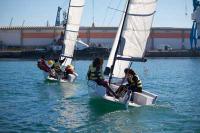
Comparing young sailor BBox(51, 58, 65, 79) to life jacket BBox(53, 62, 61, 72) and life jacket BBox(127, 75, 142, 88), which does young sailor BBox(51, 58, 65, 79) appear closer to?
life jacket BBox(53, 62, 61, 72)

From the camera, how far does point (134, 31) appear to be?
1969cm

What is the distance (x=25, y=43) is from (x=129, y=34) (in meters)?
70.8

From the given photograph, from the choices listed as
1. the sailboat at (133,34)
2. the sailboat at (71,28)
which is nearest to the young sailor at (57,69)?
the sailboat at (71,28)

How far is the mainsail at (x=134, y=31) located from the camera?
771 inches

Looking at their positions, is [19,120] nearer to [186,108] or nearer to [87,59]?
[186,108]

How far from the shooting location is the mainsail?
1959cm

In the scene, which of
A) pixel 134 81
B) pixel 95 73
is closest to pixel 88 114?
pixel 95 73

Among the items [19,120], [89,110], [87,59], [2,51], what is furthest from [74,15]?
[2,51]

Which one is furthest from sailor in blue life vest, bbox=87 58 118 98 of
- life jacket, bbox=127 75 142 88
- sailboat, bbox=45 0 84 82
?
sailboat, bbox=45 0 84 82

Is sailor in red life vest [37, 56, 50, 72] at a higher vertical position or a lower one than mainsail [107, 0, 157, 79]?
lower

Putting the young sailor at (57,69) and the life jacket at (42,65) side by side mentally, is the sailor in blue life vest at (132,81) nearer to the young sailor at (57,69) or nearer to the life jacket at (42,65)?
the young sailor at (57,69)

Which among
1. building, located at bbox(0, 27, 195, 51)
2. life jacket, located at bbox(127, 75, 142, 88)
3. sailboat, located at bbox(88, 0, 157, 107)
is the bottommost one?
building, located at bbox(0, 27, 195, 51)

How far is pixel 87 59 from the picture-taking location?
77438mm

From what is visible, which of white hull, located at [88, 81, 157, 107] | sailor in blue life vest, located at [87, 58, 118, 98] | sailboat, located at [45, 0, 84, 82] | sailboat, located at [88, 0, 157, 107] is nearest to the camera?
white hull, located at [88, 81, 157, 107]
